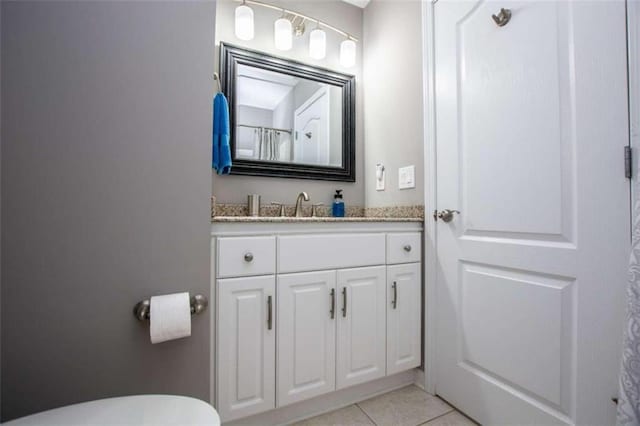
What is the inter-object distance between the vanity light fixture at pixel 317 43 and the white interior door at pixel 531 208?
69 centimetres

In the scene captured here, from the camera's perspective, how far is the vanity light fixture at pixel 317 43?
181 cm

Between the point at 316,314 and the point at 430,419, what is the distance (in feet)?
2.26

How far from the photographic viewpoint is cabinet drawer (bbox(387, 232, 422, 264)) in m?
1.43

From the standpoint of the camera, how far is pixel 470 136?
130 centimetres

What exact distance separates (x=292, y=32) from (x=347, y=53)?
383 millimetres

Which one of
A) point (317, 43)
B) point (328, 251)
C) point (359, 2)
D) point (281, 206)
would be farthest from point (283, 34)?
point (328, 251)

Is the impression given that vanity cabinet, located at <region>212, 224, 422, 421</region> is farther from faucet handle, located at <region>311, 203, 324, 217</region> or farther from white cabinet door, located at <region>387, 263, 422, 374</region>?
faucet handle, located at <region>311, 203, 324, 217</region>

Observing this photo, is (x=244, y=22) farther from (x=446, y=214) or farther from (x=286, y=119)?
(x=446, y=214)

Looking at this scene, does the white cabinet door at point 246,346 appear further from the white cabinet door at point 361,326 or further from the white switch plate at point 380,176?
the white switch plate at point 380,176

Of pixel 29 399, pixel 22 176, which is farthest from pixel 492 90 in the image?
pixel 29 399

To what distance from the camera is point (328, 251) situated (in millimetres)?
1271

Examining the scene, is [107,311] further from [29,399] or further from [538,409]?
[538,409]

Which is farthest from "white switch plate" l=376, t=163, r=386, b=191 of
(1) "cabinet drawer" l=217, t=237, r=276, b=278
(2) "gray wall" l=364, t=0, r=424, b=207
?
(1) "cabinet drawer" l=217, t=237, r=276, b=278

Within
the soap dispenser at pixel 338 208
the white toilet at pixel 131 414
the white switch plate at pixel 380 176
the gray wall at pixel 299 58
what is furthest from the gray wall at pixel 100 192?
the white switch plate at pixel 380 176
